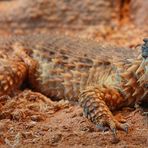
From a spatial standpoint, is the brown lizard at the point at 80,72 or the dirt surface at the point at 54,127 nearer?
the dirt surface at the point at 54,127

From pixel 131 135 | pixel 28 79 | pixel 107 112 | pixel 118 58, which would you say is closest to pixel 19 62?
pixel 28 79

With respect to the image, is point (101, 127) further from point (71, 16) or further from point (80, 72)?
point (71, 16)

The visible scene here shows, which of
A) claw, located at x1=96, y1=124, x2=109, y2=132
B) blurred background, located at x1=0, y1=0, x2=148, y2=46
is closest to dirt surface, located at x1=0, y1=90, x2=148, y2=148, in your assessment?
claw, located at x1=96, y1=124, x2=109, y2=132

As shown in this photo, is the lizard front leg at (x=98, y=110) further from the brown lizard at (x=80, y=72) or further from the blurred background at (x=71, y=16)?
the blurred background at (x=71, y=16)

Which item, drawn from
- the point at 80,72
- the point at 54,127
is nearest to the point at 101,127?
the point at 54,127

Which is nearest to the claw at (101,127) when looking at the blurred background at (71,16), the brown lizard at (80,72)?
the brown lizard at (80,72)

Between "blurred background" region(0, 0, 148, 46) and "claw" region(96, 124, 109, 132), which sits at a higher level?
"blurred background" region(0, 0, 148, 46)

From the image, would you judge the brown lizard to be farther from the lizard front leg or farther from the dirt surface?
the dirt surface

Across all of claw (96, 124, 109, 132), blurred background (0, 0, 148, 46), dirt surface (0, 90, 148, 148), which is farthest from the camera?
blurred background (0, 0, 148, 46)

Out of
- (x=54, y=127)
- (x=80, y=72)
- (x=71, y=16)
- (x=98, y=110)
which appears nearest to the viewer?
(x=54, y=127)
